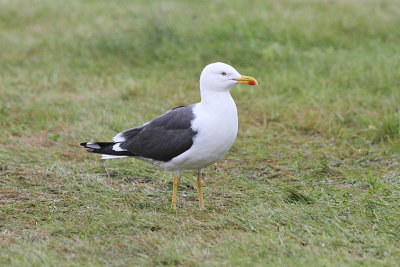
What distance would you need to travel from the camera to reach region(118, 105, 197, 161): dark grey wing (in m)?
4.24

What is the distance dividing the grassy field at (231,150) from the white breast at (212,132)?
425 millimetres

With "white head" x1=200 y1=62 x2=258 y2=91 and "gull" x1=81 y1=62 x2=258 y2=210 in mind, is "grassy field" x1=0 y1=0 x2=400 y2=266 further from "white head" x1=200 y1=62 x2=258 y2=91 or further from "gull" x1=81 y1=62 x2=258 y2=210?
"white head" x1=200 y1=62 x2=258 y2=91

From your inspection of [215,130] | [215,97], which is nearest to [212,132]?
[215,130]

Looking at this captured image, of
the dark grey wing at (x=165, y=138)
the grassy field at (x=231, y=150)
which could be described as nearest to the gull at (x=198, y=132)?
the dark grey wing at (x=165, y=138)

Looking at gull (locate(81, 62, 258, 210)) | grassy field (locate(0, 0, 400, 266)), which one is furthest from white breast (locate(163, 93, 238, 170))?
grassy field (locate(0, 0, 400, 266))

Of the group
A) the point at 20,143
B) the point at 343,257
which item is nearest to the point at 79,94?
the point at 20,143

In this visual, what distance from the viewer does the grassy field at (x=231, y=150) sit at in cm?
362

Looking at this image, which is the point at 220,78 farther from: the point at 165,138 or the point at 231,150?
the point at 231,150

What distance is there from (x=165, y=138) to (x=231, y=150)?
1.51 m

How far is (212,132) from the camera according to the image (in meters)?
4.09

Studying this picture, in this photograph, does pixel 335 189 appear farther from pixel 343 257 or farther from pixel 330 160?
pixel 343 257

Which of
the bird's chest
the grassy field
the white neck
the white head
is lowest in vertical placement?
the grassy field

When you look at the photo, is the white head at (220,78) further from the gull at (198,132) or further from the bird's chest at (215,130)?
the bird's chest at (215,130)

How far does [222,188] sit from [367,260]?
175 centimetres
